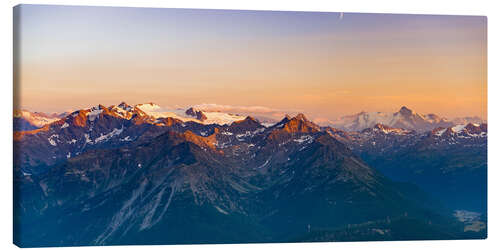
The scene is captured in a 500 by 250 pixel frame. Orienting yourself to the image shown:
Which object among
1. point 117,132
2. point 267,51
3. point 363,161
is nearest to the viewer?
point 267,51

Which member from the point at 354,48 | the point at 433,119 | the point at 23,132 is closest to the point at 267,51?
the point at 354,48

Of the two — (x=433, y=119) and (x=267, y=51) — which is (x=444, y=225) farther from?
(x=267, y=51)

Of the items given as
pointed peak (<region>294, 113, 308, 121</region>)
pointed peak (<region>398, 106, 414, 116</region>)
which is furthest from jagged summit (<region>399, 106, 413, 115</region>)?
pointed peak (<region>294, 113, 308, 121</region>)

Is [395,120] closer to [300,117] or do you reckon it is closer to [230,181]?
[300,117]

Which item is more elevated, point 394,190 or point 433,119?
point 433,119

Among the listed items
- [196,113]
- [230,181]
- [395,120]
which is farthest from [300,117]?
[230,181]

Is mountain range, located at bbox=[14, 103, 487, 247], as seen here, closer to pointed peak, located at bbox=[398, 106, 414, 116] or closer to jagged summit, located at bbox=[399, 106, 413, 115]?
pointed peak, located at bbox=[398, 106, 414, 116]

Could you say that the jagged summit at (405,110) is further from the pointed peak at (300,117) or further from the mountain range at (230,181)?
the pointed peak at (300,117)

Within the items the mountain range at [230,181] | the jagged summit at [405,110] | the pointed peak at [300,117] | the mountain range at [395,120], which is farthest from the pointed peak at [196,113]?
the jagged summit at [405,110]
